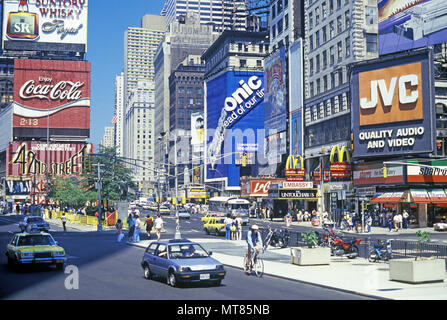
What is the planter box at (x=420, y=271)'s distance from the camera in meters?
19.7

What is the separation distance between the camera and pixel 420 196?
56.0 m

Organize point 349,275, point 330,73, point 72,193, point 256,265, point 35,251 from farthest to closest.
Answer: point 72,193
point 330,73
point 35,251
point 256,265
point 349,275

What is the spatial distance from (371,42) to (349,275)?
2035 inches

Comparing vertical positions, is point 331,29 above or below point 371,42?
above

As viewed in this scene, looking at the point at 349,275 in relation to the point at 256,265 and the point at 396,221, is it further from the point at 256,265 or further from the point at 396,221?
the point at 396,221

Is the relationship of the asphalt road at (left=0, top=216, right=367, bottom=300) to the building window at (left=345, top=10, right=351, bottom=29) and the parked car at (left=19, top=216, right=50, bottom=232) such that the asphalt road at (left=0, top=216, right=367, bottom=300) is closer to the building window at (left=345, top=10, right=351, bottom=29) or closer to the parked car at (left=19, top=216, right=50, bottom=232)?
the parked car at (left=19, top=216, right=50, bottom=232)

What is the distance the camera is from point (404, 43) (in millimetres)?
62438

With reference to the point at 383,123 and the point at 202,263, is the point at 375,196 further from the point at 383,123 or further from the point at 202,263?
the point at 202,263

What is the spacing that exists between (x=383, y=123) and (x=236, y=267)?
41379mm

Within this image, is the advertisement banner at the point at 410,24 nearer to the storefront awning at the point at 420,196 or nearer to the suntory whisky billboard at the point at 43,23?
the storefront awning at the point at 420,196

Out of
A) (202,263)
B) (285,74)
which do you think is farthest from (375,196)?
(202,263)

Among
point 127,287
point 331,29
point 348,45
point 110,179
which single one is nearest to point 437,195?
point 348,45

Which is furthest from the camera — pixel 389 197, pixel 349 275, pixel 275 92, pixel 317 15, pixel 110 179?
pixel 275 92

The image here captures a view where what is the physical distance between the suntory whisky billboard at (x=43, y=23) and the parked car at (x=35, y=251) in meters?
132
